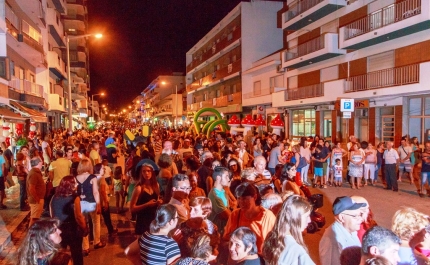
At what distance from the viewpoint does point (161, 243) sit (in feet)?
10.7

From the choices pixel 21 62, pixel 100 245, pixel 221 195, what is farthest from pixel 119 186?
pixel 21 62

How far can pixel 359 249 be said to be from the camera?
3197 millimetres

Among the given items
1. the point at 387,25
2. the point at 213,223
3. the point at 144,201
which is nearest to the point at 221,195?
the point at 213,223

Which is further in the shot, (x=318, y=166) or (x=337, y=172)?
(x=318, y=166)

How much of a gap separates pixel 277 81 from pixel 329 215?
23514 millimetres

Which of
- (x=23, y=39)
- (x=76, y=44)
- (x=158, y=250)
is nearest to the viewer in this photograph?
(x=158, y=250)

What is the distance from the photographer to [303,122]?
28.0 metres

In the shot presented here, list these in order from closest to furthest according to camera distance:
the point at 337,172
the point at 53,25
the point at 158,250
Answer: the point at 158,250 → the point at 337,172 → the point at 53,25

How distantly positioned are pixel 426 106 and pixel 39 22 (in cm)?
2667

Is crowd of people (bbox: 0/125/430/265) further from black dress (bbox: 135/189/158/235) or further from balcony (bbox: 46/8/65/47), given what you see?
balcony (bbox: 46/8/65/47)

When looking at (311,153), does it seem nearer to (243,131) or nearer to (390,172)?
(390,172)

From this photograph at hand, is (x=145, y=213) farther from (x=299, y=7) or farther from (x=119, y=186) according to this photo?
(x=299, y=7)

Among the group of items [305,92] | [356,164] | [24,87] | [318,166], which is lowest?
[318,166]

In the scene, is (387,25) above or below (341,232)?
above
